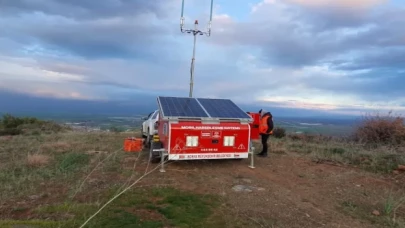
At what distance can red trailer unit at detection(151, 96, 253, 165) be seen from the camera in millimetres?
8711

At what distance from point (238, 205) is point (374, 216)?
2447mm

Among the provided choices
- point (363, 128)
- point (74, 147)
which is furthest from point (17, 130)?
point (363, 128)

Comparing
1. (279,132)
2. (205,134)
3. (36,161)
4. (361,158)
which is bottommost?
(36,161)

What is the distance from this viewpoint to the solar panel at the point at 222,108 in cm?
947

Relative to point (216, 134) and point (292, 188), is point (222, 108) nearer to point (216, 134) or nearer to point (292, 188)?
point (216, 134)

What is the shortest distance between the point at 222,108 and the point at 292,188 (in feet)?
11.2

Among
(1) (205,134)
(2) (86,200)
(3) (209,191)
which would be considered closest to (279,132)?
(1) (205,134)

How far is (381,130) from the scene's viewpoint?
1638cm

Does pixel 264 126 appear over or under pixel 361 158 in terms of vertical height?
over

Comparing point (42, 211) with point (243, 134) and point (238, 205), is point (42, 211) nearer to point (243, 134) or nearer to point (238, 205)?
point (238, 205)

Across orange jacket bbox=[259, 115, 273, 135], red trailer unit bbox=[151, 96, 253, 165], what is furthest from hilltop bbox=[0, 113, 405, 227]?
orange jacket bbox=[259, 115, 273, 135]

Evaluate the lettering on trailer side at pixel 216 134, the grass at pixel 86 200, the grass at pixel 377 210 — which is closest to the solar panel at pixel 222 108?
the lettering on trailer side at pixel 216 134

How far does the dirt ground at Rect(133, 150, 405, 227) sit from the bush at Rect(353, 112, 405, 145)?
733 centimetres

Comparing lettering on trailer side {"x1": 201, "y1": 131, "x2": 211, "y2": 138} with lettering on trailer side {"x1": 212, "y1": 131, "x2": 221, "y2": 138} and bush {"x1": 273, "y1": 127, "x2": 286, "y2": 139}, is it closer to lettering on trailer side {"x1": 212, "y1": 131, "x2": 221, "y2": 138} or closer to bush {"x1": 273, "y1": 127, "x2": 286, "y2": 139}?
lettering on trailer side {"x1": 212, "y1": 131, "x2": 221, "y2": 138}
